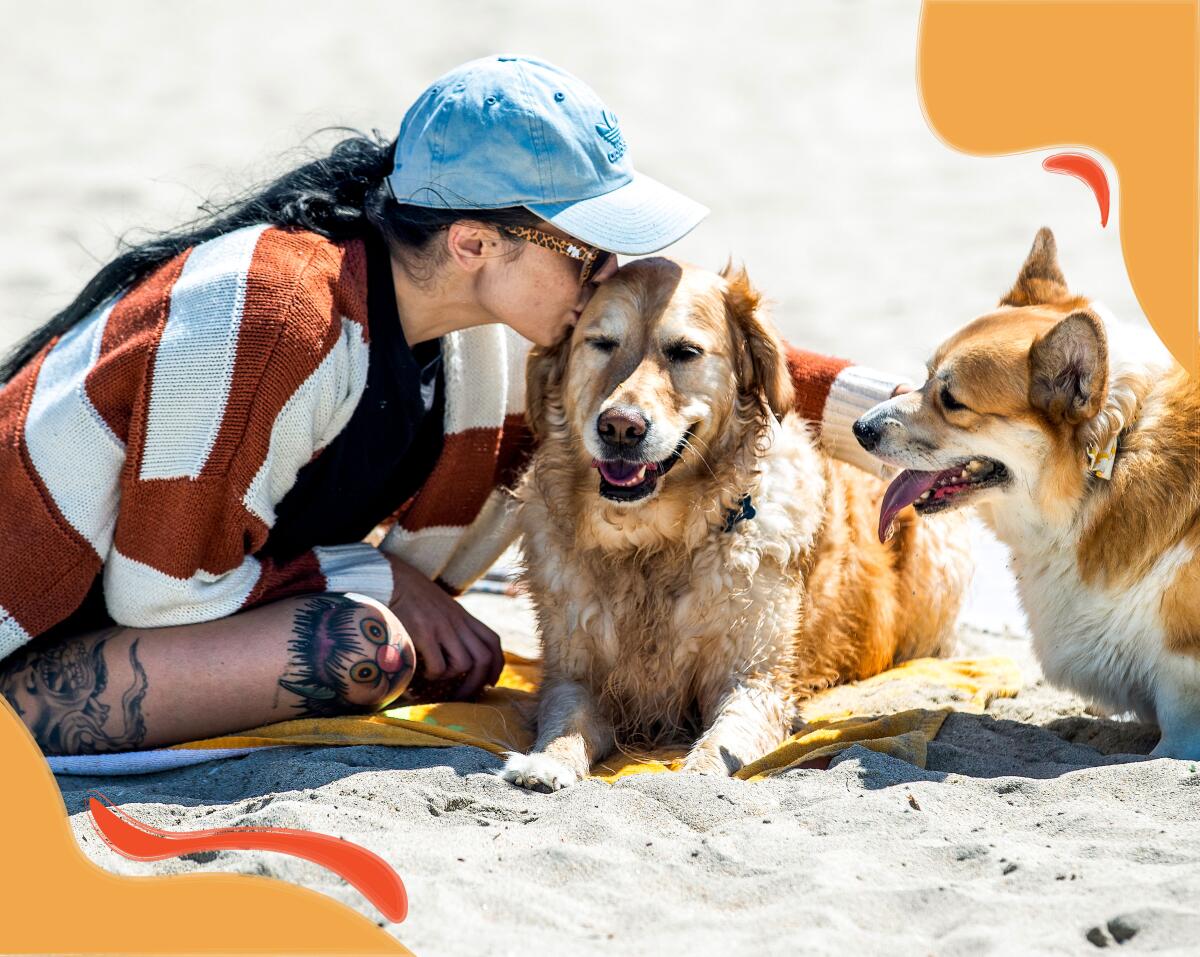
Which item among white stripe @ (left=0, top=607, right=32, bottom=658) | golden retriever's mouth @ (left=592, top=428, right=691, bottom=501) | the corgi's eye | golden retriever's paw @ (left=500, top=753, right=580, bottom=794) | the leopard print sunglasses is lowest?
golden retriever's paw @ (left=500, top=753, right=580, bottom=794)

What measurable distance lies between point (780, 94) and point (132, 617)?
36.1 ft

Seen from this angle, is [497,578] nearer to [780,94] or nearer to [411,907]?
[411,907]

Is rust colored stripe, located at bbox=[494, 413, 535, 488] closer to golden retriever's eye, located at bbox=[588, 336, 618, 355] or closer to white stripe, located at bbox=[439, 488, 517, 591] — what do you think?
white stripe, located at bbox=[439, 488, 517, 591]

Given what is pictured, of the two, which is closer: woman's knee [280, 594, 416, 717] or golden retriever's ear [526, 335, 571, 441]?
woman's knee [280, 594, 416, 717]

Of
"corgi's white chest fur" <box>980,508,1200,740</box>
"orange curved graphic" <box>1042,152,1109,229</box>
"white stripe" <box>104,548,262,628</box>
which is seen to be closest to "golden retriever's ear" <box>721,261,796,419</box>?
"corgi's white chest fur" <box>980,508,1200,740</box>

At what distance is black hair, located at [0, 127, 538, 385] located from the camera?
4043 millimetres

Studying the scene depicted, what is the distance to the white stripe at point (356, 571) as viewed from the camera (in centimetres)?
420

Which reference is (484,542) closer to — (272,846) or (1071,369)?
(272,846)

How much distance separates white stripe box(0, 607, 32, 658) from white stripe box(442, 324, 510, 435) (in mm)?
1399

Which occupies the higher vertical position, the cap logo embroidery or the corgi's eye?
the cap logo embroidery

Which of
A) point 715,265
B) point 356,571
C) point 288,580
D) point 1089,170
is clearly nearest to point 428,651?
point 356,571

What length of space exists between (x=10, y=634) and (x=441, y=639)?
50.1 inches

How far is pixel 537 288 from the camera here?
4043 millimetres

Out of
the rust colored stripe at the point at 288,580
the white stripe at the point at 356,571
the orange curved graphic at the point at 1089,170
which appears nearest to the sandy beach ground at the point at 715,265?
the rust colored stripe at the point at 288,580
